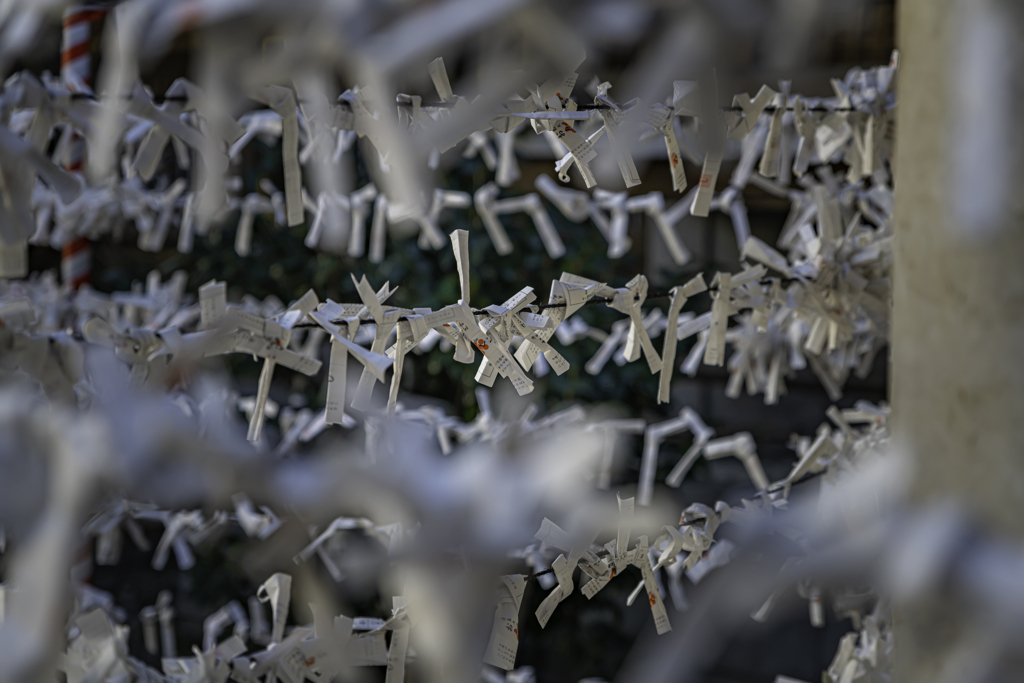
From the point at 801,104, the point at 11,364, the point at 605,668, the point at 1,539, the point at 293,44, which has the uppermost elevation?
the point at 293,44

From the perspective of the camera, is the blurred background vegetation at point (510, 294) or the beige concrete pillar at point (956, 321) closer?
the beige concrete pillar at point (956, 321)

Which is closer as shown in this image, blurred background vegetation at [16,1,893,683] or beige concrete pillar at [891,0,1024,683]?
beige concrete pillar at [891,0,1024,683]

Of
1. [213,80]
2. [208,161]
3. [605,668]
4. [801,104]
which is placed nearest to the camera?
[213,80]

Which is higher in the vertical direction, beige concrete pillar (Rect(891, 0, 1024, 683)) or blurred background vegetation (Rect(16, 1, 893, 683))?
beige concrete pillar (Rect(891, 0, 1024, 683))

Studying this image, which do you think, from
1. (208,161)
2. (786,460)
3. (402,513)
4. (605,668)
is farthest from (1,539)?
(786,460)

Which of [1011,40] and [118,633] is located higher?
[1011,40]

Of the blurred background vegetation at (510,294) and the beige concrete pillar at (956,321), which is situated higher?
the beige concrete pillar at (956,321)

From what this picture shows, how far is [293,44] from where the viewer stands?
0.25 meters

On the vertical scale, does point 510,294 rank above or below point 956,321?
below

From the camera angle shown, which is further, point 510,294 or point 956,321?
point 510,294

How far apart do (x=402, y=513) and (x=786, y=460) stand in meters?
2.54

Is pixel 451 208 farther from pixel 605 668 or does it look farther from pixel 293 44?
pixel 293 44

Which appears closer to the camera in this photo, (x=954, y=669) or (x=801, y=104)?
(x=954, y=669)

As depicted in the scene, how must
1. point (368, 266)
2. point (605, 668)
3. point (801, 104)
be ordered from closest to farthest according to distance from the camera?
point (801, 104), point (605, 668), point (368, 266)
